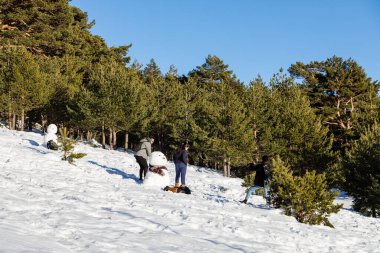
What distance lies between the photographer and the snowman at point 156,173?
42.6 ft

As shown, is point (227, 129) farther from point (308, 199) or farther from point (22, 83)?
point (308, 199)

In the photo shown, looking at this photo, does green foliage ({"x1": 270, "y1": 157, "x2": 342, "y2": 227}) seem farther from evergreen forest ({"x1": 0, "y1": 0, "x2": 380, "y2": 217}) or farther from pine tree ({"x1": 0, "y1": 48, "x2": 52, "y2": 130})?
pine tree ({"x1": 0, "y1": 48, "x2": 52, "y2": 130})

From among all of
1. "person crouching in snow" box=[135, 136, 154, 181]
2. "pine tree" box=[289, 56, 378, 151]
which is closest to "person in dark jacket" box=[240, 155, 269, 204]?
"person crouching in snow" box=[135, 136, 154, 181]

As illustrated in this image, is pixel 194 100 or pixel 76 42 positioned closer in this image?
pixel 194 100

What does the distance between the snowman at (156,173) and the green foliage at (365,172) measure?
11.8m

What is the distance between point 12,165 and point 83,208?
7120 mm

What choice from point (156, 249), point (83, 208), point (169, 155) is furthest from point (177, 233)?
point (169, 155)

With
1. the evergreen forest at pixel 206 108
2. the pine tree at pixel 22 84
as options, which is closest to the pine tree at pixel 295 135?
the evergreen forest at pixel 206 108

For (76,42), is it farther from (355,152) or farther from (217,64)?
(355,152)

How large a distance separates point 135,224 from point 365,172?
1795 cm

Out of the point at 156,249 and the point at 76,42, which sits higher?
the point at 76,42

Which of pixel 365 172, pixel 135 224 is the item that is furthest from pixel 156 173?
pixel 365 172

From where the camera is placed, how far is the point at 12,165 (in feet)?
43.7

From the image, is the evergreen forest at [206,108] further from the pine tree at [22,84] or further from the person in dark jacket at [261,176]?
the person in dark jacket at [261,176]
